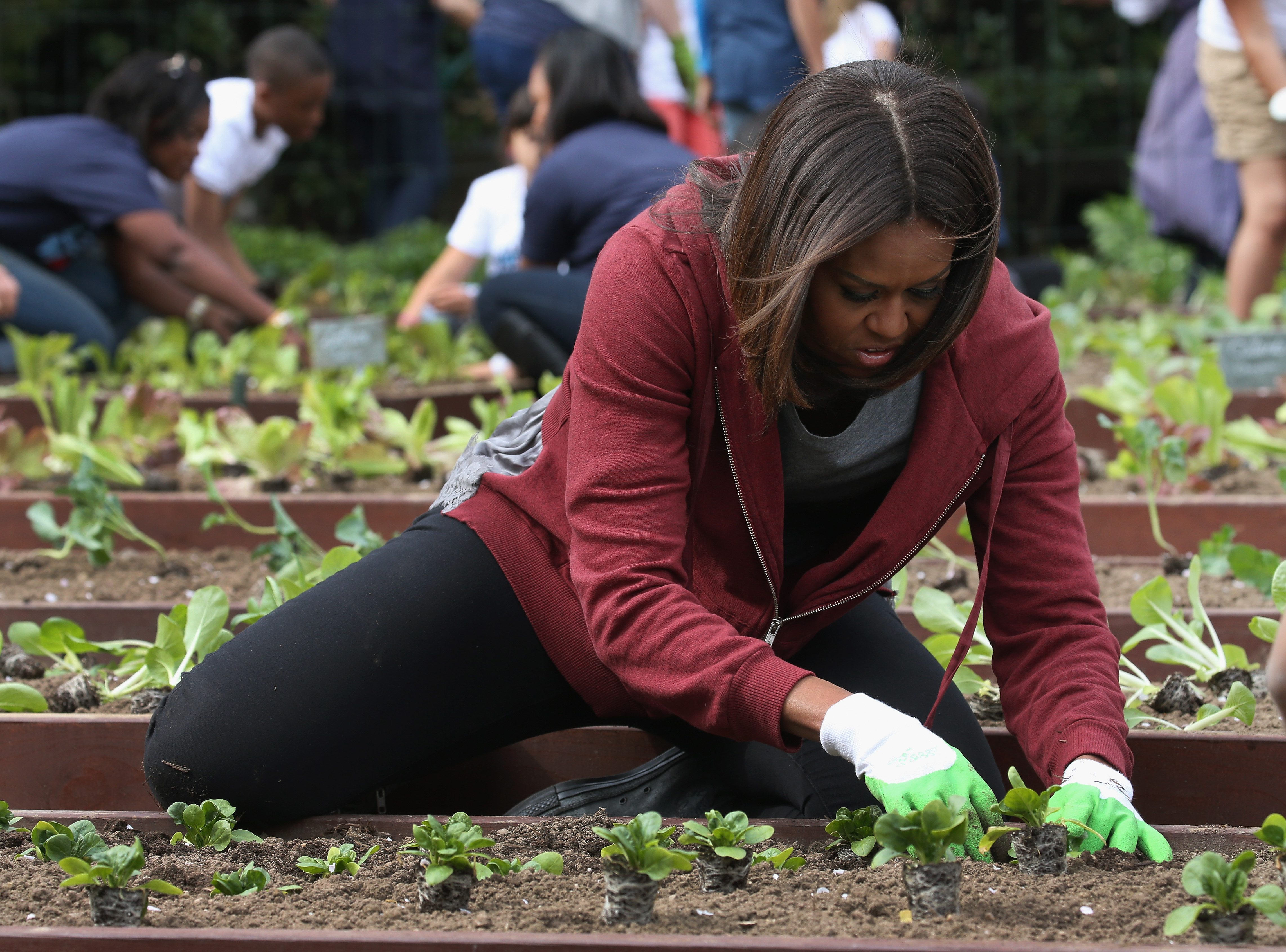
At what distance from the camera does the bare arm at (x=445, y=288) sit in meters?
4.21

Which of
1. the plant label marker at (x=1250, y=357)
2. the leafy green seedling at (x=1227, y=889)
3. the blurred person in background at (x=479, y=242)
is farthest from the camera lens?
the blurred person in background at (x=479, y=242)

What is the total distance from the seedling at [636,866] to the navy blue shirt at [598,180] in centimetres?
214

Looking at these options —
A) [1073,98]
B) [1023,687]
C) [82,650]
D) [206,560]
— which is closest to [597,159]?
[206,560]

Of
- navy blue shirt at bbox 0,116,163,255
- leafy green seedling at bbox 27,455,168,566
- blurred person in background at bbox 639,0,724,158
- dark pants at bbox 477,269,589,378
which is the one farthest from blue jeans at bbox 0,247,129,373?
blurred person in background at bbox 639,0,724,158

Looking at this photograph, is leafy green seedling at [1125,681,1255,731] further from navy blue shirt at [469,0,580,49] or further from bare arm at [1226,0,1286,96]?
navy blue shirt at [469,0,580,49]

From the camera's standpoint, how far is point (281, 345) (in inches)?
163

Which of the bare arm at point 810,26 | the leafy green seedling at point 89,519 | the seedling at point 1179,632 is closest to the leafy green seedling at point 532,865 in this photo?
the seedling at point 1179,632

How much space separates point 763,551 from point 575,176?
1.97 m

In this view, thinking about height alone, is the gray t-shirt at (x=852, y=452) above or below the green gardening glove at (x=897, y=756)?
above

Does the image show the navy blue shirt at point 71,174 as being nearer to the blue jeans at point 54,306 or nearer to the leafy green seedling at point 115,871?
the blue jeans at point 54,306

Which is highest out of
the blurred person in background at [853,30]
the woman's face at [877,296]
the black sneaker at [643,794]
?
the blurred person in background at [853,30]

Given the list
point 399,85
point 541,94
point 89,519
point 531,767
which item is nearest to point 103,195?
point 541,94

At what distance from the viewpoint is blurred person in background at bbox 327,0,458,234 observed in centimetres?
732

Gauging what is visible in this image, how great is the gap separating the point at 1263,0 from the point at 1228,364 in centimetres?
111
